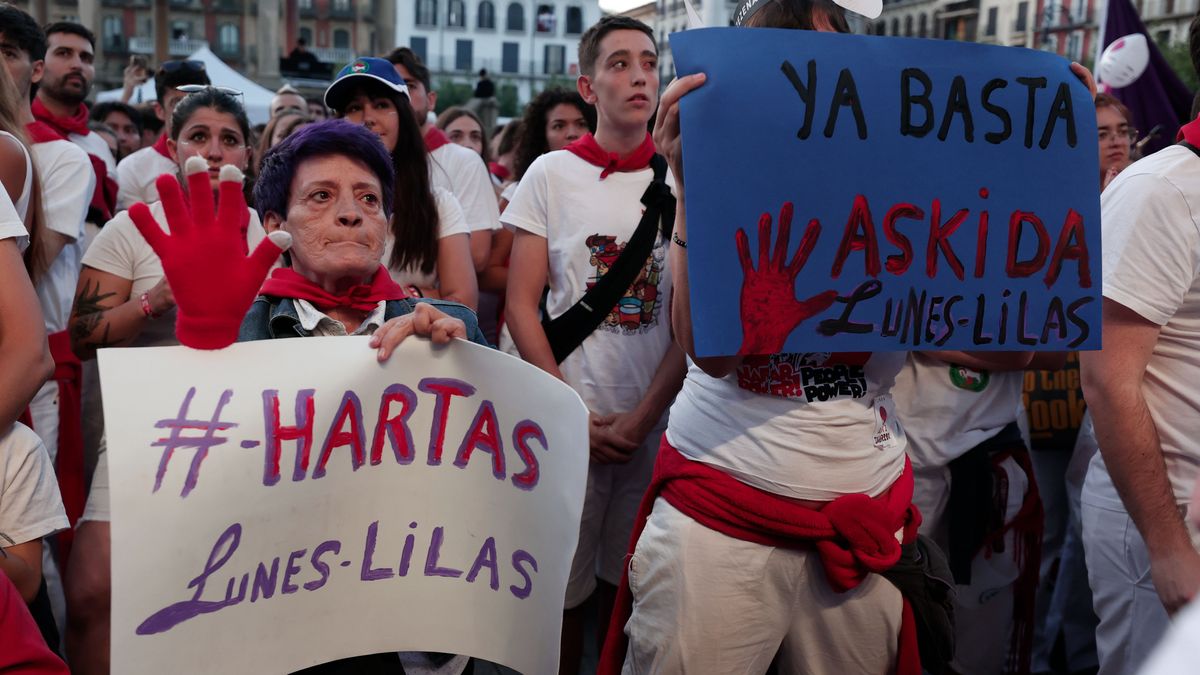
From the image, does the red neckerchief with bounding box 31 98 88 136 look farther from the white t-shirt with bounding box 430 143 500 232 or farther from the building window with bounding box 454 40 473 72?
the building window with bounding box 454 40 473 72

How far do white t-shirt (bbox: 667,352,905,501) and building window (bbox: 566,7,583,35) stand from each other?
3572 inches

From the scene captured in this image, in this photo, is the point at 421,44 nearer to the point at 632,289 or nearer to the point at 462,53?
the point at 462,53

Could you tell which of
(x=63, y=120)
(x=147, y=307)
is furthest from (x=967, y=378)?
(x=63, y=120)

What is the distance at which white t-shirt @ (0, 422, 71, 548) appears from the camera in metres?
2.15

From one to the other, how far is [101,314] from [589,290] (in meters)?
1.42

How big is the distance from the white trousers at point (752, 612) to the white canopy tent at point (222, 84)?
6.78 m

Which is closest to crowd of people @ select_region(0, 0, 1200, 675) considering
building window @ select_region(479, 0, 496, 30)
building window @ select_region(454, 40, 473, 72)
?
building window @ select_region(454, 40, 473, 72)

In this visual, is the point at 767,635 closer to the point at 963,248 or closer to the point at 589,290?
the point at 963,248

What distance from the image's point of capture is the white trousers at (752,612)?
2156mm

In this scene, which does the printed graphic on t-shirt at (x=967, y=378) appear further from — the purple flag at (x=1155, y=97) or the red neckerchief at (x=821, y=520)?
the purple flag at (x=1155, y=97)

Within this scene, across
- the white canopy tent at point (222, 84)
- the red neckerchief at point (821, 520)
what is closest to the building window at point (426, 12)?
the white canopy tent at point (222, 84)

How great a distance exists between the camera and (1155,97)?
6371mm

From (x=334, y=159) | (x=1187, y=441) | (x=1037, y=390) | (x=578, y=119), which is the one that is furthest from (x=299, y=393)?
(x=578, y=119)

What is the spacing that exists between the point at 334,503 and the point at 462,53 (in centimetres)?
9020
